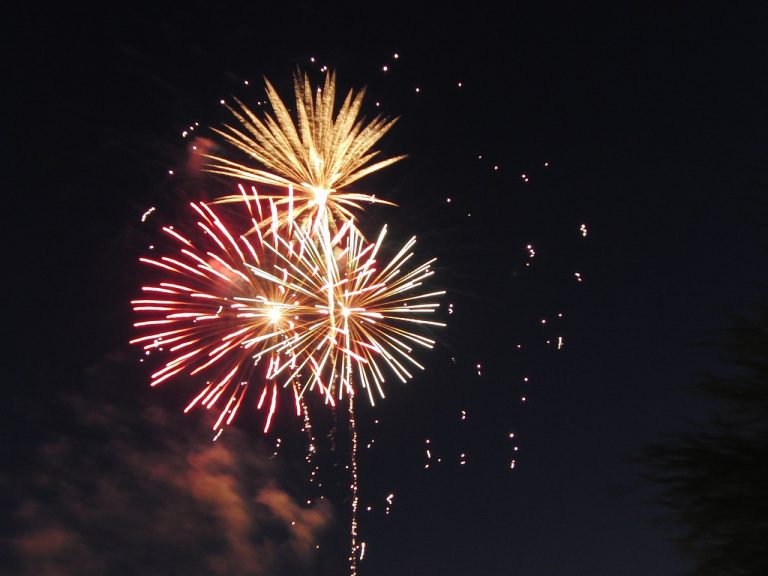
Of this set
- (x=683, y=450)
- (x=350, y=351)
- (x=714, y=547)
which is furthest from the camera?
(x=350, y=351)

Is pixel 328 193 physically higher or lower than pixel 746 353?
higher

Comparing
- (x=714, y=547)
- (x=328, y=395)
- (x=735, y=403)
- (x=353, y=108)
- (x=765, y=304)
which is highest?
(x=353, y=108)

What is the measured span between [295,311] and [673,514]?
23.6ft

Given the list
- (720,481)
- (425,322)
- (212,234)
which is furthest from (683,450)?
(212,234)

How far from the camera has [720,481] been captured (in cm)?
654

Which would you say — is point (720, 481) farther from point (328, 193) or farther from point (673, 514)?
point (328, 193)

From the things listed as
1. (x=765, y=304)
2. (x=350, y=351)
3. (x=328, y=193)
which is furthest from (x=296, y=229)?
(x=765, y=304)

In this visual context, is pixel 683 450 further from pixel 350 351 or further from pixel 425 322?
pixel 350 351

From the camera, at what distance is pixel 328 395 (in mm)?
12633

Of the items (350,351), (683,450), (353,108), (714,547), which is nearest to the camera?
(714,547)

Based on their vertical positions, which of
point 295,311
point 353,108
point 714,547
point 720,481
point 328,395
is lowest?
point 714,547

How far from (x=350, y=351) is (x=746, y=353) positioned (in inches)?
272

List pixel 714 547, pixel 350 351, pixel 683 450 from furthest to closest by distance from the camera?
pixel 350 351, pixel 683 450, pixel 714 547

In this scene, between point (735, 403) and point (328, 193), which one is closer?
point (735, 403)
